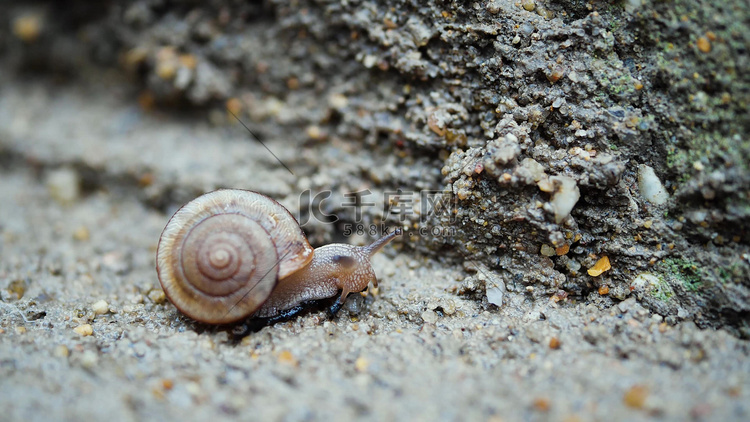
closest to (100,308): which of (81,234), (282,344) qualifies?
(81,234)

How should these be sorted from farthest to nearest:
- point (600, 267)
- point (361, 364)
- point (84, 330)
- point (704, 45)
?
1. point (600, 267)
2. point (84, 330)
3. point (704, 45)
4. point (361, 364)

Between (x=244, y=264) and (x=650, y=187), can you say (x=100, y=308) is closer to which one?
(x=244, y=264)

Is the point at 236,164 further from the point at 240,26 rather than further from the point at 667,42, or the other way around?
the point at 667,42

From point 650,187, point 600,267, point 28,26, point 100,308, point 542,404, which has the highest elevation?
point 28,26

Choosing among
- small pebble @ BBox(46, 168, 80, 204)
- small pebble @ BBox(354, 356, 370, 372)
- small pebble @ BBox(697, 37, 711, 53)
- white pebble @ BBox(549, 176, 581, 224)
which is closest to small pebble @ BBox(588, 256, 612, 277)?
white pebble @ BBox(549, 176, 581, 224)

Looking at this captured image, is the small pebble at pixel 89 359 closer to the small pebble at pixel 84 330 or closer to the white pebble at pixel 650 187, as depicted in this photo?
the small pebble at pixel 84 330
